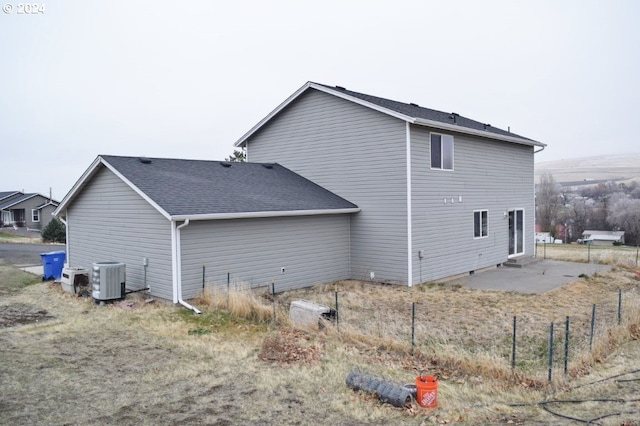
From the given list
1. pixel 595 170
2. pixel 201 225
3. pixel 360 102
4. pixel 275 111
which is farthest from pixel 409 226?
pixel 595 170

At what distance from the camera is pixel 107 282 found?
37.8 ft

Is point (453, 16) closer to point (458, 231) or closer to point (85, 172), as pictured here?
point (458, 231)

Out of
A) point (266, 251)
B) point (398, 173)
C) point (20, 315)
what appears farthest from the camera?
point (398, 173)

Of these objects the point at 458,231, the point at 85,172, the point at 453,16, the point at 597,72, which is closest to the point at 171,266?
the point at 85,172

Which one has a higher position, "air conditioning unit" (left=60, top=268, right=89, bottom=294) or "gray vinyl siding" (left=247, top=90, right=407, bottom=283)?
"gray vinyl siding" (left=247, top=90, right=407, bottom=283)

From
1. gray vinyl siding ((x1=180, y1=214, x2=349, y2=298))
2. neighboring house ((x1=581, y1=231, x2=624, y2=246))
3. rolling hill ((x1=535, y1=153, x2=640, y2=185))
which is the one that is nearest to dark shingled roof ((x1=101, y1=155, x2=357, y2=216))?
gray vinyl siding ((x1=180, y1=214, x2=349, y2=298))

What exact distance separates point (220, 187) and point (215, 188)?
0.26 m

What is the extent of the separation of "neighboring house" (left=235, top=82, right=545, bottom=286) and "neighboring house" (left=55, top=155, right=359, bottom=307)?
2.97ft

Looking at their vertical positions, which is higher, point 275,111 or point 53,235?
point 275,111

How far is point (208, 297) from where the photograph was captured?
1127 cm

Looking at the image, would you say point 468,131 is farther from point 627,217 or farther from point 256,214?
point 627,217

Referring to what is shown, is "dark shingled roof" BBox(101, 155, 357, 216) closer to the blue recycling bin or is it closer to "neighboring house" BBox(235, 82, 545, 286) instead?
"neighboring house" BBox(235, 82, 545, 286)

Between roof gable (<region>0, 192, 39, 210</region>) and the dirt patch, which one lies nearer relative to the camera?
the dirt patch

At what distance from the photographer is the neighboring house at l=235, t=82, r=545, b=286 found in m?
14.7
